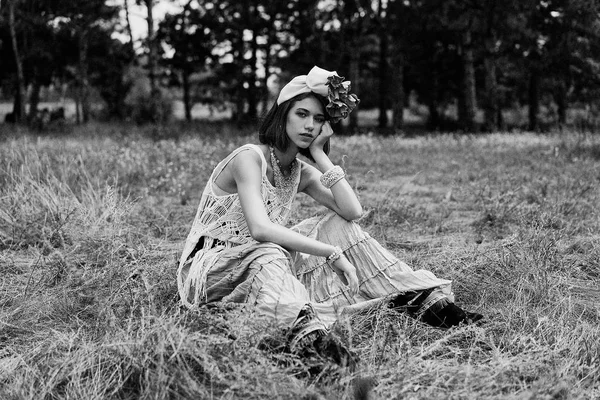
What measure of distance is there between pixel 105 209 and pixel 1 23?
1955 centimetres

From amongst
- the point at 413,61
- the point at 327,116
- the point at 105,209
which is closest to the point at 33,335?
the point at 327,116

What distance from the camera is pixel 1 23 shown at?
22.1m

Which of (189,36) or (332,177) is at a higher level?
(189,36)

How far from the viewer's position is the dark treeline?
777 inches

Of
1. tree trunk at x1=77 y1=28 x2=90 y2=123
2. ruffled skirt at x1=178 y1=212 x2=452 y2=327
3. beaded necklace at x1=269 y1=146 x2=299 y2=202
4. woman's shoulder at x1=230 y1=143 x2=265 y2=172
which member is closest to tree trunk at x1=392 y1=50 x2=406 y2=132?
tree trunk at x1=77 y1=28 x2=90 y2=123

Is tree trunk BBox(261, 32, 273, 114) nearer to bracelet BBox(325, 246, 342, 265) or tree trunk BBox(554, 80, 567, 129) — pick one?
tree trunk BBox(554, 80, 567, 129)

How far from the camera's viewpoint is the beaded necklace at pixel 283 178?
3381mm

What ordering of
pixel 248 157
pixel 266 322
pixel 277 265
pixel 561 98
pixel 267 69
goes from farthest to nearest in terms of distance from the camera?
1. pixel 267 69
2. pixel 561 98
3. pixel 248 157
4. pixel 277 265
5. pixel 266 322

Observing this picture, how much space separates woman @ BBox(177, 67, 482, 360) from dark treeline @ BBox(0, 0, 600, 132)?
53.9ft

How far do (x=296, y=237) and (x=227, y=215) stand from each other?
0.44 meters

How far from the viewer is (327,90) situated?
3.23m

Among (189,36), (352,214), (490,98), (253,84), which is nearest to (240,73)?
(253,84)

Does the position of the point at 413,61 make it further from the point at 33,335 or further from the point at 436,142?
the point at 33,335

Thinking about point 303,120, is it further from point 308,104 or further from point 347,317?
point 347,317
